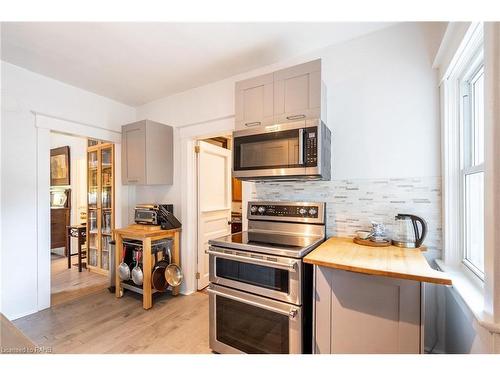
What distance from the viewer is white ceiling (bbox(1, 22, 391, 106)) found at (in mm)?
1694

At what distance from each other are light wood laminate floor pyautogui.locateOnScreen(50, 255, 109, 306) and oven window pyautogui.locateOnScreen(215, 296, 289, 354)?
2063 mm

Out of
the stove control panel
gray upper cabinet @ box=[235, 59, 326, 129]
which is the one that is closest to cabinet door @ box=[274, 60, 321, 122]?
gray upper cabinet @ box=[235, 59, 326, 129]

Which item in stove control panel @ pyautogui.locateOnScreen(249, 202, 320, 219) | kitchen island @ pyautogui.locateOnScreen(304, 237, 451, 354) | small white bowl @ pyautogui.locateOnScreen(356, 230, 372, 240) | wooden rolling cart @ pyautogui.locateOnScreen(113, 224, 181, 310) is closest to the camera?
kitchen island @ pyautogui.locateOnScreen(304, 237, 451, 354)

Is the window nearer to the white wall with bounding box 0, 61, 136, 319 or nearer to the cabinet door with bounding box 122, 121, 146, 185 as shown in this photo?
the cabinet door with bounding box 122, 121, 146, 185

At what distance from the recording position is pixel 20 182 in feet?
7.19

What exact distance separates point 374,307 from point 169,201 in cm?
239

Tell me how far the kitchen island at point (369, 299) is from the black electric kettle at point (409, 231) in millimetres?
77

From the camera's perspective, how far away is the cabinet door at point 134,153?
261 cm

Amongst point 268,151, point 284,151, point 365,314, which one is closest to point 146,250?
point 268,151

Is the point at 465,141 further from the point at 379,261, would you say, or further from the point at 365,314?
the point at 365,314

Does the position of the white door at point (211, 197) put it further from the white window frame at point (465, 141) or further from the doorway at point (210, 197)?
the white window frame at point (465, 141)
